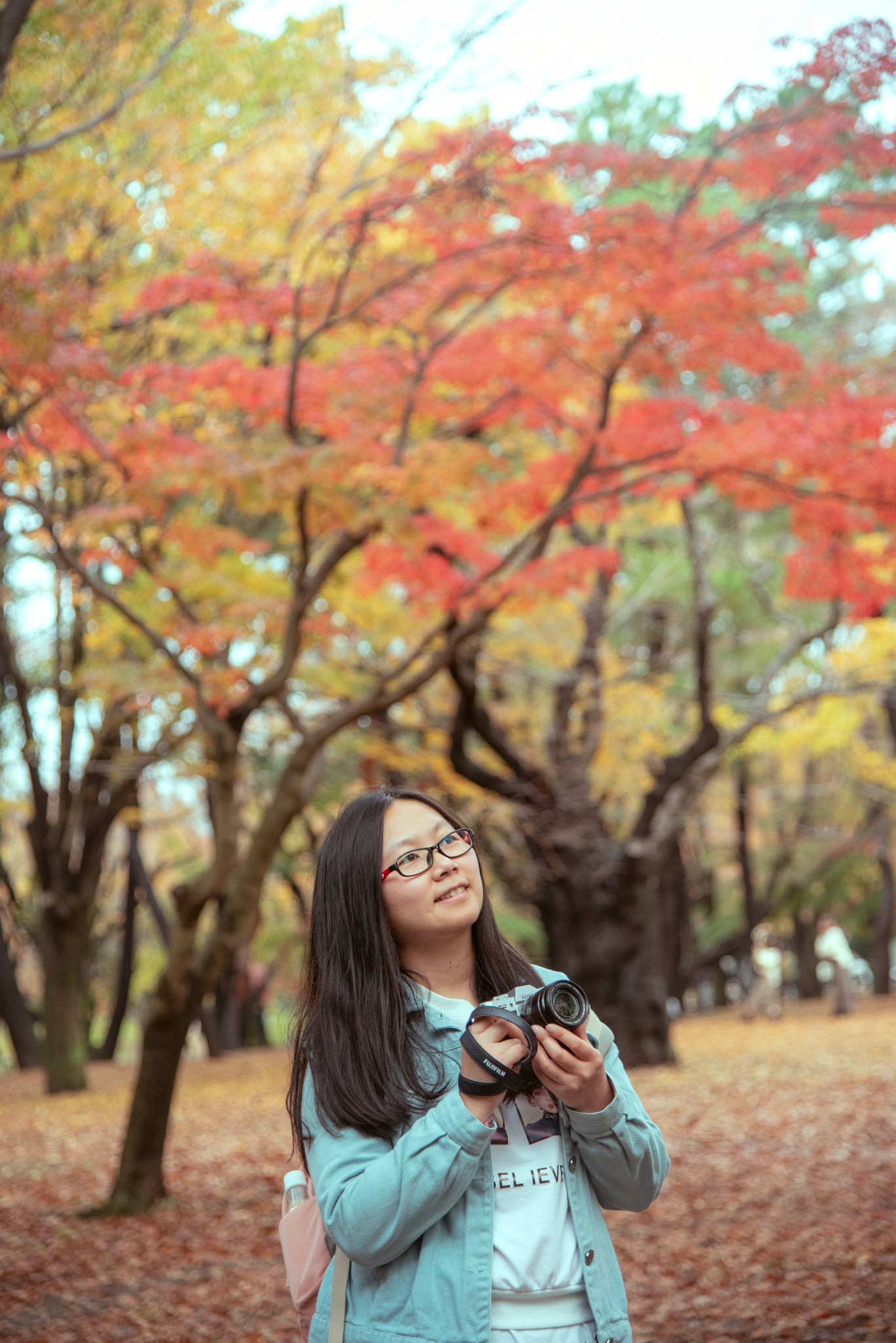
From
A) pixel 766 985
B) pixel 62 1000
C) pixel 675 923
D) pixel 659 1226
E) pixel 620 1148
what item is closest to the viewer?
pixel 620 1148

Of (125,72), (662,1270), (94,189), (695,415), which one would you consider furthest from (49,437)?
(662,1270)

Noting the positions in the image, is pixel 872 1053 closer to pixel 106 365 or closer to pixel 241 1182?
pixel 241 1182

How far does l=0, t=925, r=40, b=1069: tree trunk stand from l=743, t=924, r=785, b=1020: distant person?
11.3 metres

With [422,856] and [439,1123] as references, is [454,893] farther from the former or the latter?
[439,1123]

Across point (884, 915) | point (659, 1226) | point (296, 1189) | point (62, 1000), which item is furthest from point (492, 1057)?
point (884, 915)

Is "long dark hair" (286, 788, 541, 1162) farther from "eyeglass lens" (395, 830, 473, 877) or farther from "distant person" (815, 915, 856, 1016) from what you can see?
"distant person" (815, 915, 856, 1016)

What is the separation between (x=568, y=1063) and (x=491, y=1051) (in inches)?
4.7

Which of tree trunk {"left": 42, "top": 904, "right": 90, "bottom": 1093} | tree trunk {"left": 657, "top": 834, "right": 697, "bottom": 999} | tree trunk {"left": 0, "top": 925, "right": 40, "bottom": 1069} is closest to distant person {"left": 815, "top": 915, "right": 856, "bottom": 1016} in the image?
tree trunk {"left": 657, "top": 834, "right": 697, "bottom": 999}

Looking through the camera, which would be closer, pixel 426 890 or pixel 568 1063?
pixel 568 1063

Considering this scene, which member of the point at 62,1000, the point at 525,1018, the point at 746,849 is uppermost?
the point at 746,849

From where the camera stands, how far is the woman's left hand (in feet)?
5.58

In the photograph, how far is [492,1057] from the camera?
5.47 ft

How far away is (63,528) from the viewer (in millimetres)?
8438

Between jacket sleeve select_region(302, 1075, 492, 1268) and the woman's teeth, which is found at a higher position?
the woman's teeth
